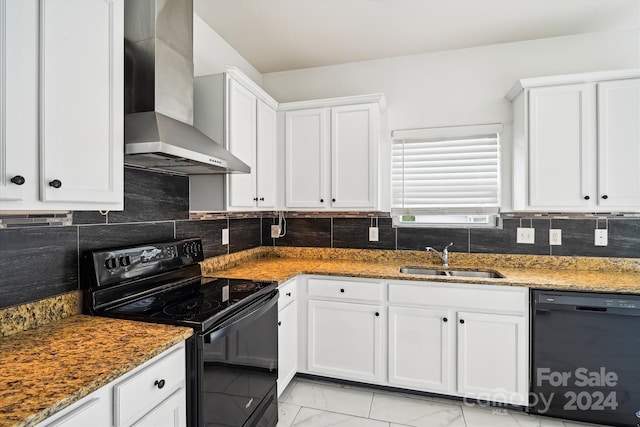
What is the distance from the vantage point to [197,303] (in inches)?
63.2

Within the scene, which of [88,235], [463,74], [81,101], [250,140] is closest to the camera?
[81,101]

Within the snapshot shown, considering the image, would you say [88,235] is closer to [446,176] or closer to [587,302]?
[446,176]

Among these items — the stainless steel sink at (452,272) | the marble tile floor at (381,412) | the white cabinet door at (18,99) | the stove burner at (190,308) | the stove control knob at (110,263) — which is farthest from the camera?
the stainless steel sink at (452,272)

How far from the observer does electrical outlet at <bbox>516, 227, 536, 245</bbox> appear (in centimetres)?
257

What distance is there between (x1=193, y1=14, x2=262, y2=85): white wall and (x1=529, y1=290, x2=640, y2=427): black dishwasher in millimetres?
2783

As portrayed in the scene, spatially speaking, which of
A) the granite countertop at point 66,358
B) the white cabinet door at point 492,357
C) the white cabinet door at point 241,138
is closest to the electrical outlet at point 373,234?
the white cabinet door at point 492,357

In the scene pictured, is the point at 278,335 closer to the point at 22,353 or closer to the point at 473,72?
the point at 22,353

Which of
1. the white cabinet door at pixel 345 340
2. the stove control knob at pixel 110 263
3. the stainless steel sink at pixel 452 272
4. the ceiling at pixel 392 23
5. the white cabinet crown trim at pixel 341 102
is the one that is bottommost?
the white cabinet door at pixel 345 340

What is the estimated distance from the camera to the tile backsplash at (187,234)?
1.33 metres

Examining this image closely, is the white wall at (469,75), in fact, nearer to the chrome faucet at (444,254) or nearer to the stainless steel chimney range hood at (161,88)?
the chrome faucet at (444,254)

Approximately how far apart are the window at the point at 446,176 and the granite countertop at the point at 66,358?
2186mm

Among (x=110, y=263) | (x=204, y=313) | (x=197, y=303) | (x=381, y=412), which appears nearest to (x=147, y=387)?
(x=204, y=313)

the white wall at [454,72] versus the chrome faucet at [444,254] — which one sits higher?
the white wall at [454,72]

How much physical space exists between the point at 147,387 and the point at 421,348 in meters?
1.81
